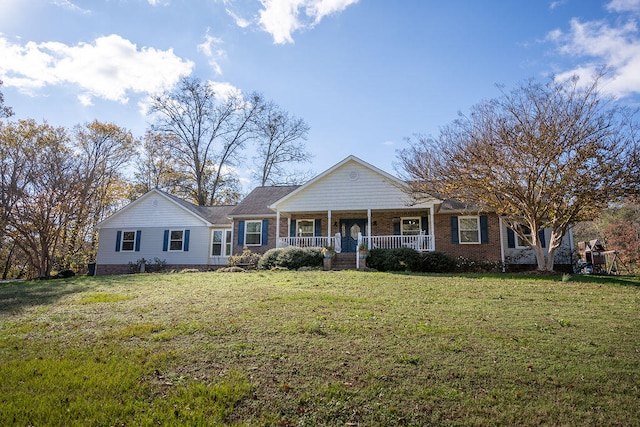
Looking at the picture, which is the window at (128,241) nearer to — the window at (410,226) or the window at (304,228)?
the window at (304,228)

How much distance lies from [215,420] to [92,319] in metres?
5.00

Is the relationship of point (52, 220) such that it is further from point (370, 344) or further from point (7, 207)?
point (370, 344)

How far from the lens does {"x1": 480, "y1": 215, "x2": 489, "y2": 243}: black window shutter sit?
19.3m

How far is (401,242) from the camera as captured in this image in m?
18.9

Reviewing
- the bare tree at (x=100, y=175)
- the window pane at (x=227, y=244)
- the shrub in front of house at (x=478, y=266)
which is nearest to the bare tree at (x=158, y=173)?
the bare tree at (x=100, y=175)

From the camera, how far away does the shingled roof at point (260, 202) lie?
2231 centimetres

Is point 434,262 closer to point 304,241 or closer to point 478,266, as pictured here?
point 478,266

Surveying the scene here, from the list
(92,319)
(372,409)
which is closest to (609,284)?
(372,409)

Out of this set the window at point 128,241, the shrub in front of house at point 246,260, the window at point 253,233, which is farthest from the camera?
the window at point 128,241

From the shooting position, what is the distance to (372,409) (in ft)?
13.4

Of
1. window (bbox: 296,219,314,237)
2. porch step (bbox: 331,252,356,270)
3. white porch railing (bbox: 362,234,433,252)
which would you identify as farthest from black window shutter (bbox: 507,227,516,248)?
window (bbox: 296,219,314,237)

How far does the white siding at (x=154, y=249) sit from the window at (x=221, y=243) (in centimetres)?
40

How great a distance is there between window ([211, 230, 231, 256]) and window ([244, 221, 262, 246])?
1698 mm

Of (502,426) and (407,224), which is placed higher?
(407,224)
